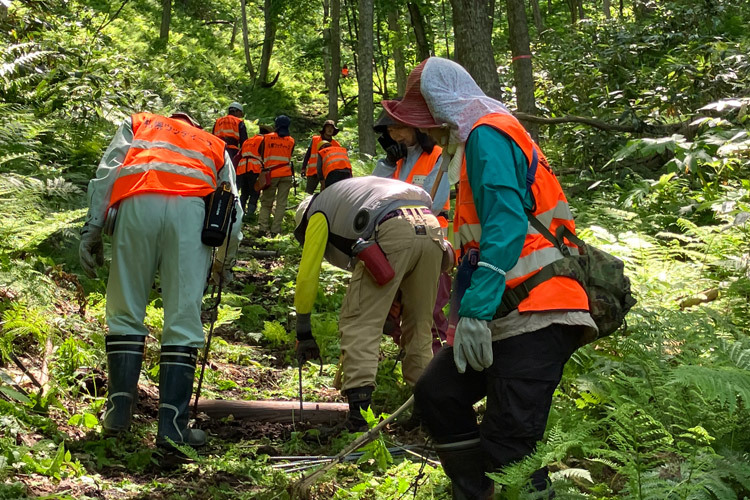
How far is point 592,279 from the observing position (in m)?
3.07

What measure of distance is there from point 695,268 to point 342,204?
332 centimetres

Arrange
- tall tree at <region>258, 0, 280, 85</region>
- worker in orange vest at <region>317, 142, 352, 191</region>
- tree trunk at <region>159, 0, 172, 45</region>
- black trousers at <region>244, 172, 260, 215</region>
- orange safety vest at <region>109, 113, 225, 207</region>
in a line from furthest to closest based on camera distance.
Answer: tall tree at <region>258, 0, 280, 85</region>, tree trunk at <region>159, 0, 172, 45</region>, black trousers at <region>244, 172, 260, 215</region>, worker in orange vest at <region>317, 142, 352, 191</region>, orange safety vest at <region>109, 113, 225, 207</region>

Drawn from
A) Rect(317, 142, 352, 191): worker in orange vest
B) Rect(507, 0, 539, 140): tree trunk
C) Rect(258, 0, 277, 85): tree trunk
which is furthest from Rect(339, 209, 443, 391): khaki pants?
Rect(258, 0, 277, 85): tree trunk

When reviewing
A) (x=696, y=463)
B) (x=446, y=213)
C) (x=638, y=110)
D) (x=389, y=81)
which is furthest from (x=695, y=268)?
(x=389, y=81)

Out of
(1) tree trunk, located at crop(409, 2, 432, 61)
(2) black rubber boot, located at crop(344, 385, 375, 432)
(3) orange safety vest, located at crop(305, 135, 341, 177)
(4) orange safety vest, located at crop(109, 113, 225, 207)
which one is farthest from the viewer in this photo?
(1) tree trunk, located at crop(409, 2, 432, 61)

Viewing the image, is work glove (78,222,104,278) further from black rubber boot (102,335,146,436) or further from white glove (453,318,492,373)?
white glove (453,318,492,373)

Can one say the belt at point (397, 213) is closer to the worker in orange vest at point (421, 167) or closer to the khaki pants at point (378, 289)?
the khaki pants at point (378, 289)

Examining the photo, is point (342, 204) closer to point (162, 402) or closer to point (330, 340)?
point (162, 402)

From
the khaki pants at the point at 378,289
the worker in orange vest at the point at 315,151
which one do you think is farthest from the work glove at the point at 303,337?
the worker in orange vest at the point at 315,151

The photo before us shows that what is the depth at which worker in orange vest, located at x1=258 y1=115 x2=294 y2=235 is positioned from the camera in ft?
45.2

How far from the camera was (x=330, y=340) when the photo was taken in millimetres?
7145

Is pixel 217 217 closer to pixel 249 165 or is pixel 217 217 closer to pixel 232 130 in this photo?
pixel 249 165

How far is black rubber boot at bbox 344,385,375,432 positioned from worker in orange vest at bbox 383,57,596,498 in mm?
1606

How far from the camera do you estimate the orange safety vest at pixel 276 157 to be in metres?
13.8
